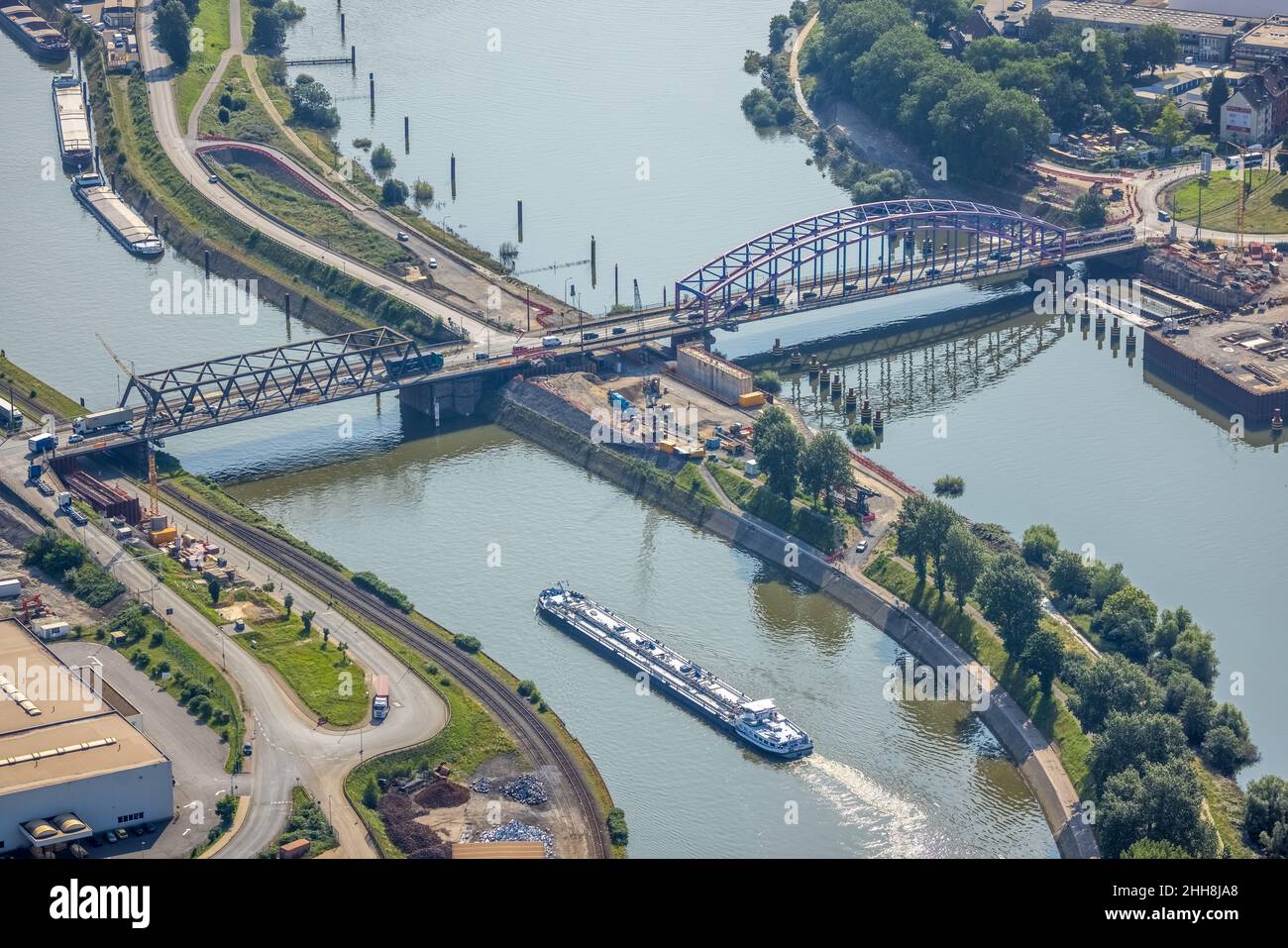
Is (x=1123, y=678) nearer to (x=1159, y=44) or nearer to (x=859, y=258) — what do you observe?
(x=859, y=258)

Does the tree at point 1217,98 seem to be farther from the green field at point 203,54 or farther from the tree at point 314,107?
the green field at point 203,54

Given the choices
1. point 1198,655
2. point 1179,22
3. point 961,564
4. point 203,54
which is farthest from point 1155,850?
point 203,54

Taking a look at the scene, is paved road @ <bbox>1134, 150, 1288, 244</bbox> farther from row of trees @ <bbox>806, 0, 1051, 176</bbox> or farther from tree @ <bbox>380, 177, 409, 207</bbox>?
tree @ <bbox>380, 177, 409, 207</bbox>

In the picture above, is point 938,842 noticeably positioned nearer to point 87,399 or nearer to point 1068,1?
point 87,399

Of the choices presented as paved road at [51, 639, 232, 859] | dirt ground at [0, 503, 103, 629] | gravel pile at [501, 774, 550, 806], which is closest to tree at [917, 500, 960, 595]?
gravel pile at [501, 774, 550, 806]

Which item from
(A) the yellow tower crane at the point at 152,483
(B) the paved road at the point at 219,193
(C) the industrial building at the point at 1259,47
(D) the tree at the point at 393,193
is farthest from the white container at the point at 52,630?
(C) the industrial building at the point at 1259,47

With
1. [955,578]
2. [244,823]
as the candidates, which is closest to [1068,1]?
[955,578]
